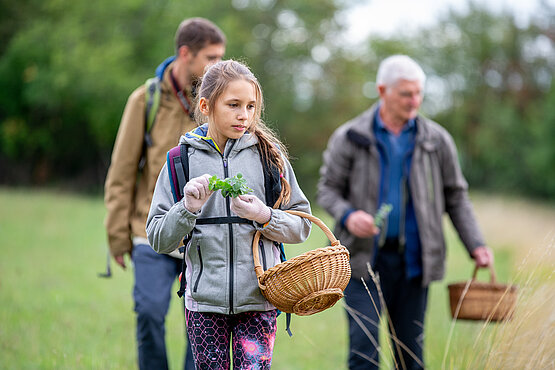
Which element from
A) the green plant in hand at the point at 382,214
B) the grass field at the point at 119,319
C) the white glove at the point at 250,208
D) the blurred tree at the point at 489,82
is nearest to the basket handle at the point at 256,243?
the white glove at the point at 250,208

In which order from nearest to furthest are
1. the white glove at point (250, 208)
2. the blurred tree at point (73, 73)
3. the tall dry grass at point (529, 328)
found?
the white glove at point (250, 208)
the tall dry grass at point (529, 328)
the blurred tree at point (73, 73)

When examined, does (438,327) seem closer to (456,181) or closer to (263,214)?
(456,181)

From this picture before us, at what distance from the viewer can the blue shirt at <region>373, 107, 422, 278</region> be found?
473 cm

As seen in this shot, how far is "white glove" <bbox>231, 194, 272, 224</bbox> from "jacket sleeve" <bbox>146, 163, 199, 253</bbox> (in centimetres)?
18

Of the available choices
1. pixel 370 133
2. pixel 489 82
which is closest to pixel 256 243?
pixel 370 133

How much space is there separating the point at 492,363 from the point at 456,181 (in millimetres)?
1666

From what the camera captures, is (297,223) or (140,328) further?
(140,328)

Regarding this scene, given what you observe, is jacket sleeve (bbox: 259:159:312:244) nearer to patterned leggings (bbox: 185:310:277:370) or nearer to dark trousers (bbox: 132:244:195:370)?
patterned leggings (bbox: 185:310:277:370)

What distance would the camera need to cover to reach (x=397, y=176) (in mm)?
4781

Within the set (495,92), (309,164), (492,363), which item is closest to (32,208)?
(492,363)

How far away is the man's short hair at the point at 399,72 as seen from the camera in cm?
479

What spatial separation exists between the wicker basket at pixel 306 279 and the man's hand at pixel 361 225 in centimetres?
165

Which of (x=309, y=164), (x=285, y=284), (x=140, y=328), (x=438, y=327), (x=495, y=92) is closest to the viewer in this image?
(x=285, y=284)

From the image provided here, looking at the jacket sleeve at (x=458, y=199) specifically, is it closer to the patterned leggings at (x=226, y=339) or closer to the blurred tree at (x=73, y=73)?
the patterned leggings at (x=226, y=339)
